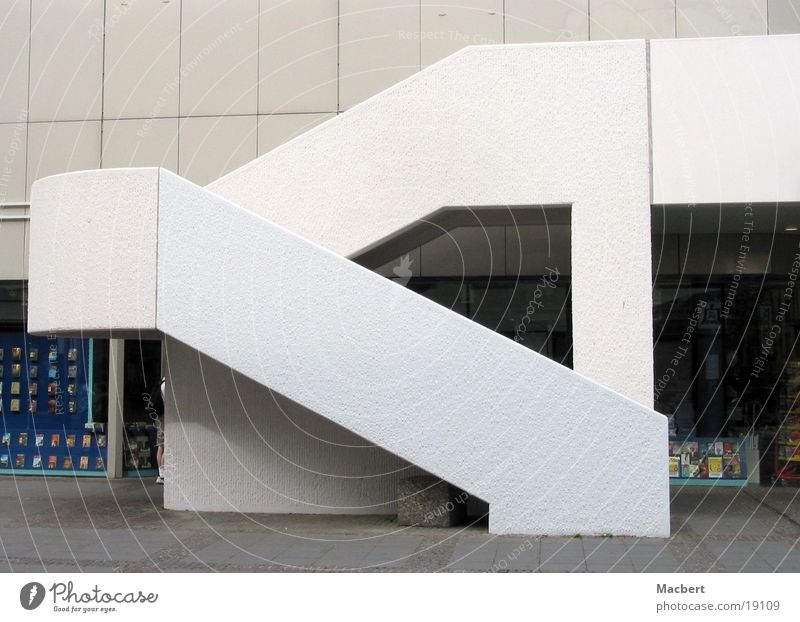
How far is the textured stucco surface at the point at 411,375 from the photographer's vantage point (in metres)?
10.6

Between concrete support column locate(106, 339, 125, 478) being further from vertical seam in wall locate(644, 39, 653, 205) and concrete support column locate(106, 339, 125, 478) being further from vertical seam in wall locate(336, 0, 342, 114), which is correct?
vertical seam in wall locate(644, 39, 653, 205)

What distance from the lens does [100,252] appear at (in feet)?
38.1

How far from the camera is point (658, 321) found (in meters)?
16.3

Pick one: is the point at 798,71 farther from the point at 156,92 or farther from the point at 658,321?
the point at 156,92

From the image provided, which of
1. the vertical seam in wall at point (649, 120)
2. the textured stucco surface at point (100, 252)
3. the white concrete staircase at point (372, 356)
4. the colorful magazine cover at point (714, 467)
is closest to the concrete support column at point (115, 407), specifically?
the textured stucco surface at point (100, 252)

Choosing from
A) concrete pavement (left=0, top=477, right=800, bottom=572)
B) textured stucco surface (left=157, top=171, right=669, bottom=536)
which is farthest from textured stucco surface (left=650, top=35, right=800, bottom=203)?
concrete pavement (left=0, top=477, right=800, bottom=572)

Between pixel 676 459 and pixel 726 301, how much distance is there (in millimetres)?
2699

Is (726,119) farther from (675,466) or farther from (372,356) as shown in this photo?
(675,466)

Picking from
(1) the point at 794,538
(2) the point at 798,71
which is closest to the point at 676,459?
(1) the point at 794,538

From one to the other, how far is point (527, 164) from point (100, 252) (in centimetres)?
525

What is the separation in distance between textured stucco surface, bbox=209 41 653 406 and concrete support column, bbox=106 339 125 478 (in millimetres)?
6038

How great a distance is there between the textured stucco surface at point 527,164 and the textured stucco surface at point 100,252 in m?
2.11

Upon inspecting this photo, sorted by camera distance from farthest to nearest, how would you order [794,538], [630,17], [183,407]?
[630,17], [183,407], [794,538]
